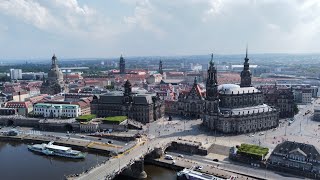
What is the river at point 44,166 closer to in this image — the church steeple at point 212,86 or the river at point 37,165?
the river at point 37,165

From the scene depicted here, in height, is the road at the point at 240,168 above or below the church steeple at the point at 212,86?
below

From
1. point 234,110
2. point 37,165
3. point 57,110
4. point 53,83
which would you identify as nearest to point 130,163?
point 37,165

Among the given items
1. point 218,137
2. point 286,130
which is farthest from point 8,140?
point 286,130

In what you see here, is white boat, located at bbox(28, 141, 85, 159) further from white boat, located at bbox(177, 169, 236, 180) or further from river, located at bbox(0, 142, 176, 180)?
white boat, located at bbox(177, 169, 236, 180)

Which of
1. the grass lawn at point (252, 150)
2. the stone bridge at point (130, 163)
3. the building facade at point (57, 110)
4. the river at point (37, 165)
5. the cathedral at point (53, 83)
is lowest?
the river at point (37, 165)

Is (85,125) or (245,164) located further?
(85,125)

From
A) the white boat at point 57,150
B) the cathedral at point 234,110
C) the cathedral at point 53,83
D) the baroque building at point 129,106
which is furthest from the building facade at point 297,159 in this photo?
the cathedral at point 53,83

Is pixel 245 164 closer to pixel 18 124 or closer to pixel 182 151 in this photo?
pixel 182 151
